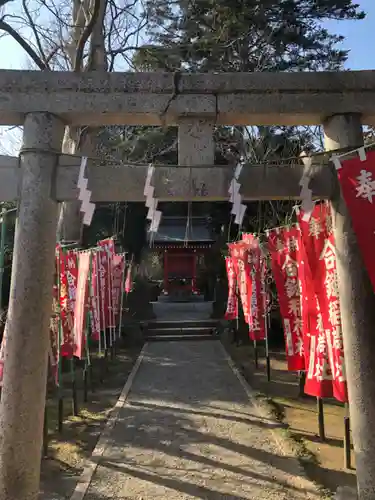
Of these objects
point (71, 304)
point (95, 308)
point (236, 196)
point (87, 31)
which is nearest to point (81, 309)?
point (71, 304)

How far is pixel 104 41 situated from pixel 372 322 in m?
9.02

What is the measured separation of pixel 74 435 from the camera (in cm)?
677

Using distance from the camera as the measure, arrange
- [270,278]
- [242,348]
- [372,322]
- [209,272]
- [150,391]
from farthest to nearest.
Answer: [209,272], [242,348], [270,278], [150,391], [372,322]

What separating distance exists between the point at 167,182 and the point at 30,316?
5.73 feet

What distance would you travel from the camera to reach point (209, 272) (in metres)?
23.2

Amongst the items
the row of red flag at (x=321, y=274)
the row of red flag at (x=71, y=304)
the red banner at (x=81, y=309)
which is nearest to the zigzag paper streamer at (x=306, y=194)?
the row of red flag at (x=321, y=274)

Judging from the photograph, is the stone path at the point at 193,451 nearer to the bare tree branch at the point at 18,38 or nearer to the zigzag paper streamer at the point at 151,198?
the zigzag paper streamer at the point at 151,198

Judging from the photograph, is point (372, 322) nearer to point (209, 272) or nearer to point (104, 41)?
point (104, 41)

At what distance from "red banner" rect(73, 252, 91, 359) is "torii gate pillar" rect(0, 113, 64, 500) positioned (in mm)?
3692

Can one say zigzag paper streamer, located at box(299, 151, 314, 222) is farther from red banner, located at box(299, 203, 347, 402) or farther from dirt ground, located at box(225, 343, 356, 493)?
dirt ground, located at box(225, 343, 356, 493)

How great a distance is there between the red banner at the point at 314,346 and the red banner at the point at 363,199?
1.49m

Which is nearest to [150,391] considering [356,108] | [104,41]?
[356,108]

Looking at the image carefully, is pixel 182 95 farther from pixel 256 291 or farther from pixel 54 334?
pixel 256 291

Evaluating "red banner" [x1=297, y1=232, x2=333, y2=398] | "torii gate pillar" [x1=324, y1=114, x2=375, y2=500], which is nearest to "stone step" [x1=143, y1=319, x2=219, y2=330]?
"red banner" [x1=297, y1=232, x2=333, y2=398]
